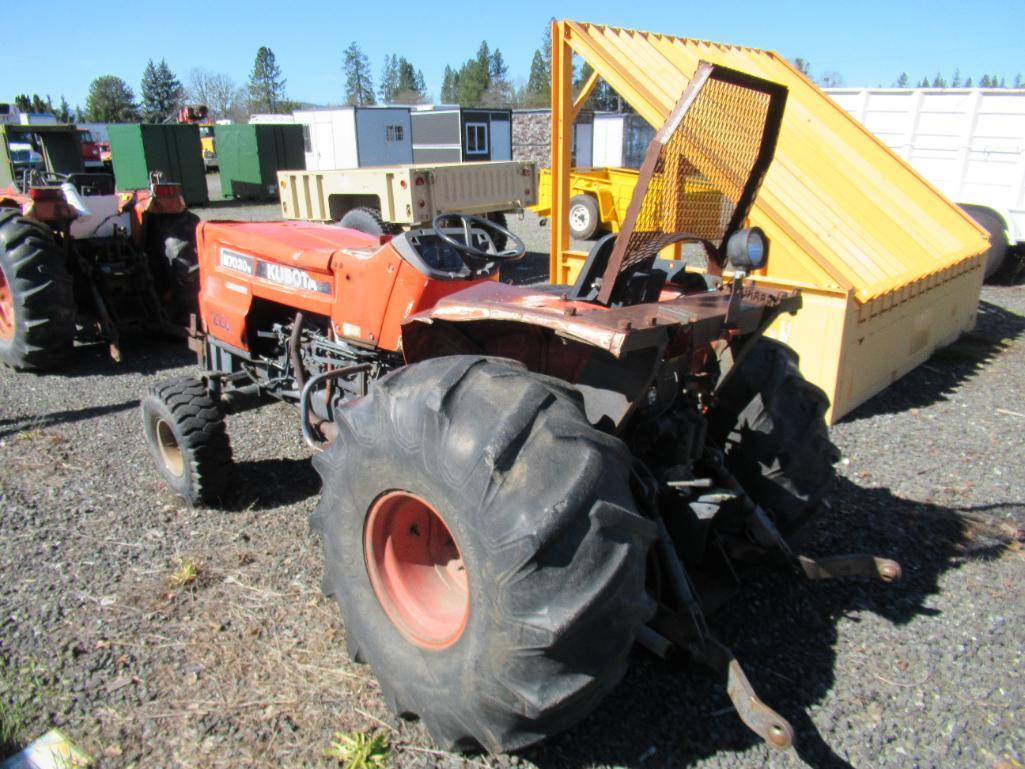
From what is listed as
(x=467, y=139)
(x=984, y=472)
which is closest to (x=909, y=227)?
(x=984, y=472)

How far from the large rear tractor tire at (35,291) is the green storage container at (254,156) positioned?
16152 millimetres

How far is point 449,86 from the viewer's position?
314 ft

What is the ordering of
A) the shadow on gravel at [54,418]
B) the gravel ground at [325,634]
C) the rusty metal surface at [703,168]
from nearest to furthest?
the rusty metal surface at [703,168]
the gravel ground at [325,634]
the shadow on gravel at [54,418]

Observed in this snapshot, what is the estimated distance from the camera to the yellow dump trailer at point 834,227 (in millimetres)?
4875

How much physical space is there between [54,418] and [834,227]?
18.7 feet

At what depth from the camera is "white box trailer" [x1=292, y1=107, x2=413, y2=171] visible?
22438 mm

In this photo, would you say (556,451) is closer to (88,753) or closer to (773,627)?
(773,627)

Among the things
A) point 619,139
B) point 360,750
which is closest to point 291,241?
point 360,750

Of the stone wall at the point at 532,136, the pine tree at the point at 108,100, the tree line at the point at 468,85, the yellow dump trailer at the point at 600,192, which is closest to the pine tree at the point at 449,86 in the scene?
the tree line at the point at 468,85

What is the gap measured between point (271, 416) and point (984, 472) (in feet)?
14.6

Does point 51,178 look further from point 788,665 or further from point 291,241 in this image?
point 788,665

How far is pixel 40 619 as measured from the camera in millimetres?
2852

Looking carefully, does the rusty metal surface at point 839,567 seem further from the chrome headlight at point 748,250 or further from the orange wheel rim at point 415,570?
the orange wheel rim at point 415,570

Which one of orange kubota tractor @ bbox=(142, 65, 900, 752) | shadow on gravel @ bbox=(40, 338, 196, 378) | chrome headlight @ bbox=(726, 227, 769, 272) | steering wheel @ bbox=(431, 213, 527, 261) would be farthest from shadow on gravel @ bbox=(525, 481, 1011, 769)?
shadow on gravel @ bbox=(40, 338, 196, 378)
